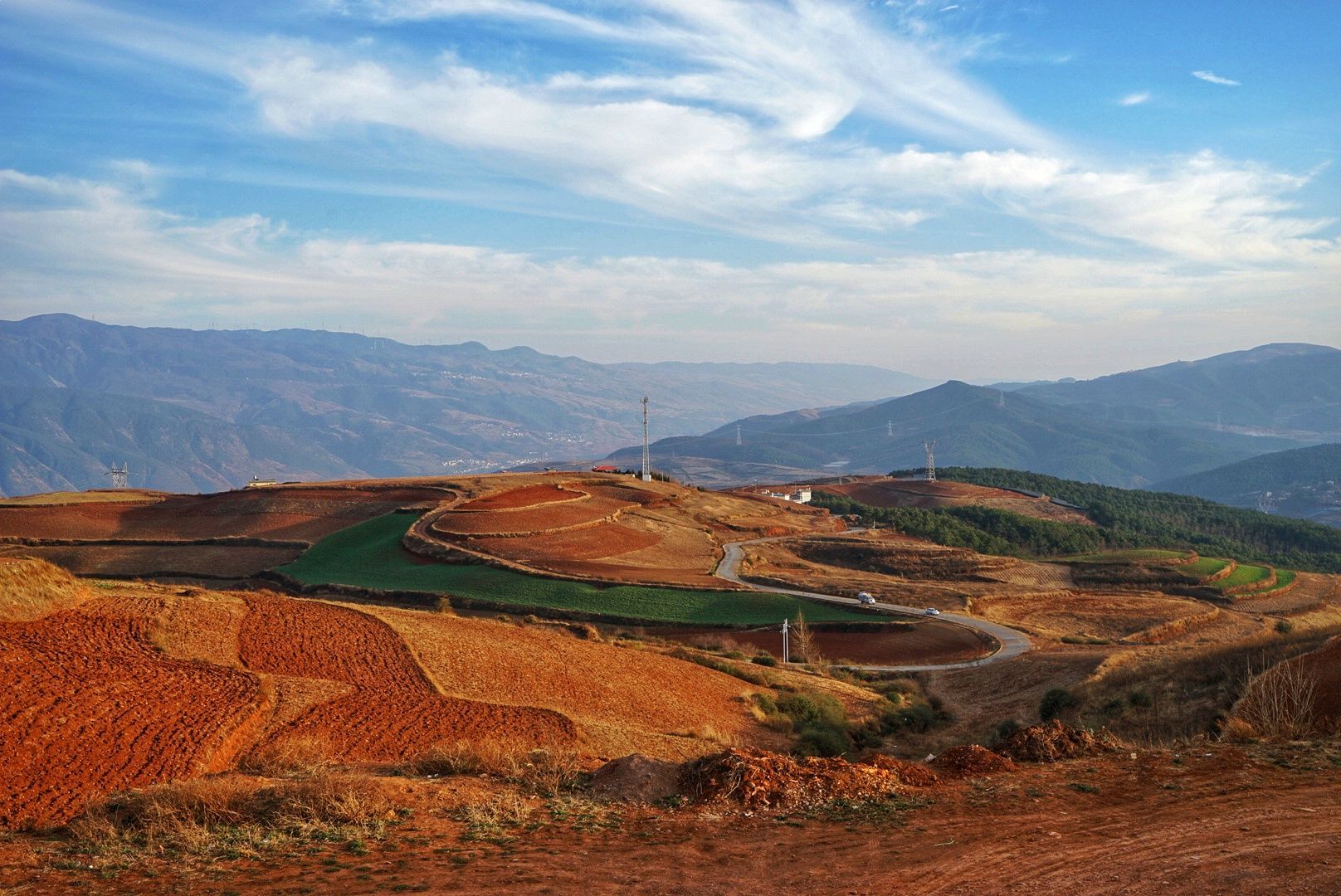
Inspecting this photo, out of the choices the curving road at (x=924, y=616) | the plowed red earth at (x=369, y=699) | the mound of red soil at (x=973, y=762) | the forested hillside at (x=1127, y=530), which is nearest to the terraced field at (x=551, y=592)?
the curving road at (x=924, y=616)

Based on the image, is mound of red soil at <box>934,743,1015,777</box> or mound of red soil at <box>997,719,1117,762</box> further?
mound of red soil at <box>997,719,1117,762</box>

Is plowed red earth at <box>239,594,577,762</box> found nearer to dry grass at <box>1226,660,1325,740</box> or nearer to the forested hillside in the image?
dry grass at <box>1226,660,1325,740</box>

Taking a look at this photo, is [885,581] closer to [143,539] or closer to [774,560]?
[774,560]

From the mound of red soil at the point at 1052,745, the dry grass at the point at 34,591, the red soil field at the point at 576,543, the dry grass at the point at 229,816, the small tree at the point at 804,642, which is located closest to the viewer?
the dry grass at the point at 229,816

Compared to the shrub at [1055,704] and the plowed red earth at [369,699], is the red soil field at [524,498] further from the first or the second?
the shrub at [1055,704]

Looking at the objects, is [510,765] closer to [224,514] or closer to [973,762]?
[973,762]

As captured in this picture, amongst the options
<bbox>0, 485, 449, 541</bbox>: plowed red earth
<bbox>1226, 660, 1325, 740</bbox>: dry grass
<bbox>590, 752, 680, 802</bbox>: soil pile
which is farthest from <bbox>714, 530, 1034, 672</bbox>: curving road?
<bbox>0, 485, 449, 541</bbox>: plowed red earth
